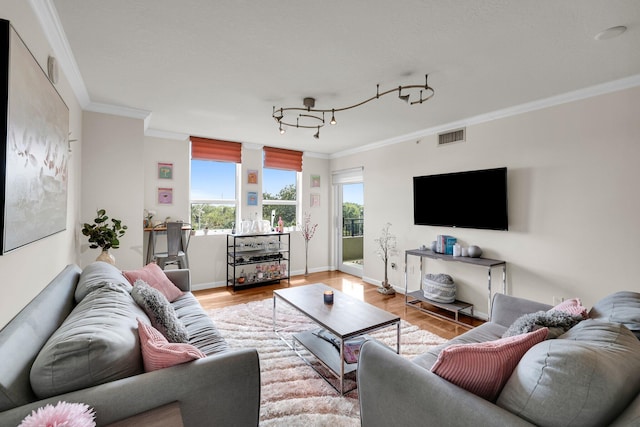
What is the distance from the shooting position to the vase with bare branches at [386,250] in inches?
175

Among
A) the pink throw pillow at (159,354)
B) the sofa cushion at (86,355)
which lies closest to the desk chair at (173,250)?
the sofa cushion at (86,355)

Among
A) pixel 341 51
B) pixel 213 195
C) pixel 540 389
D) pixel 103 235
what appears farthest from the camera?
pixel 213 195

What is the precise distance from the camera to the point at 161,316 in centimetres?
173

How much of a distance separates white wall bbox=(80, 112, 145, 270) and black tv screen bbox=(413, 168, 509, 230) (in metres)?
3.59

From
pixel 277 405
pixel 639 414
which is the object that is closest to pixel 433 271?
pixel 277 405

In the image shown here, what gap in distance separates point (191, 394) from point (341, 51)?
2.16 m

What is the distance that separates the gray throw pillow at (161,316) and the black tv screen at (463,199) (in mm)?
3211

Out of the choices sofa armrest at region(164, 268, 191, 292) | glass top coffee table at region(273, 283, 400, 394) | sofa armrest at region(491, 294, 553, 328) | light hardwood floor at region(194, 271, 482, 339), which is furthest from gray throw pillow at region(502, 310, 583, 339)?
sofa armrest at region(164, 268, 191, 292)

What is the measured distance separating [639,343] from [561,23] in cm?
173

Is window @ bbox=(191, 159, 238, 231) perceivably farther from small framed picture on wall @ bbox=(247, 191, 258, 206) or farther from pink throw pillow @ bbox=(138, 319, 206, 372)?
pink throw pillow @ bbox=(138, 319, 206, 372)

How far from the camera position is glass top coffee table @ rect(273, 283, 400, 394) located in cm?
209

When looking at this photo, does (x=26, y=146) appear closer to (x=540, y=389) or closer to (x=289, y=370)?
(x=289, y=370)

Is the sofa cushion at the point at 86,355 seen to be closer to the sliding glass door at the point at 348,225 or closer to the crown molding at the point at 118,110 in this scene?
the crown molding at the point at 118,110

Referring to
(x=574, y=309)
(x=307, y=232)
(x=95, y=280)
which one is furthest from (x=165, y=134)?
(x=574, y=309)
